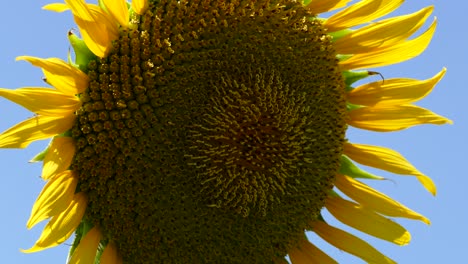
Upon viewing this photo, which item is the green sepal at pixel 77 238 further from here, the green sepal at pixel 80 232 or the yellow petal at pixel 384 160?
the yellow petal at pixel 384 160

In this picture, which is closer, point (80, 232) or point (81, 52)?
point (81, 52)

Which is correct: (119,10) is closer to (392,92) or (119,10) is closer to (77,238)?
(77,238)

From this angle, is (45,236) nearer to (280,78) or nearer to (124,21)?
(124,21)

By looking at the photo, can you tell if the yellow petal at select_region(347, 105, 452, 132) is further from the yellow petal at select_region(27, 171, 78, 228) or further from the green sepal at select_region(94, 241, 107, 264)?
the yellow petal at select_region(27, 171, 78, 228)

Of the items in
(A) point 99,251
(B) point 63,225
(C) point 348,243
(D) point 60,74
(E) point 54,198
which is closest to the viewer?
(D) point 60,74

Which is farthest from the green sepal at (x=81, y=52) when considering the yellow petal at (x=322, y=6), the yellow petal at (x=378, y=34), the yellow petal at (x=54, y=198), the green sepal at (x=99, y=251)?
the yellow petal at (x=378, y=34)

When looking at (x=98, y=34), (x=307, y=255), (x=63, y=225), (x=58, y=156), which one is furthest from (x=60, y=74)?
(x=307, y=255)
